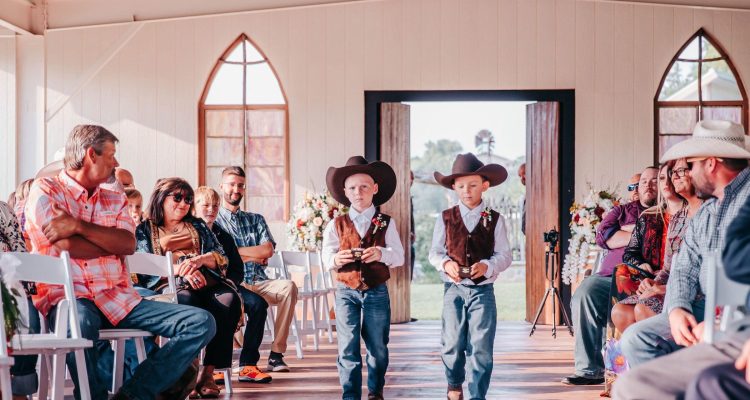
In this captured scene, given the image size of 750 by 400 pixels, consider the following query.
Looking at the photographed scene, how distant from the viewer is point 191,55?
10969mm

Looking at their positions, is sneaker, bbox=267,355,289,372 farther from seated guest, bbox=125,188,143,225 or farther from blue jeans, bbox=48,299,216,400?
blue jeans, bbox=48,299,216,400

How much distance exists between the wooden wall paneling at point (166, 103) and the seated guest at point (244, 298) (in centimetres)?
450


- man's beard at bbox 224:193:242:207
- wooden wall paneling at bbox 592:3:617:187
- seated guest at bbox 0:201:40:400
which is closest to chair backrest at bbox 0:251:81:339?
seated guest at bbox 0:201:40:400

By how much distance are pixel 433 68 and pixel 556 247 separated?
2351mm

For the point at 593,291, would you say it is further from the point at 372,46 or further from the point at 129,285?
the point at 372,46

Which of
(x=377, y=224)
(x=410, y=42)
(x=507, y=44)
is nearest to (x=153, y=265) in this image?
(x=377, y=224)

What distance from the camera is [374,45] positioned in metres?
10.9

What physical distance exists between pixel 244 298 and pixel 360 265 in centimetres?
176

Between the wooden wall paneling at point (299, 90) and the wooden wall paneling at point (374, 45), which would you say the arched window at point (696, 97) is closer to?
the wooden wall paneling at point (374, 45)

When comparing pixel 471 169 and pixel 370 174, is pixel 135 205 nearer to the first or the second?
pixel 370 174

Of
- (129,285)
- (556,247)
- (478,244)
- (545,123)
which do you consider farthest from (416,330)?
(129,285)

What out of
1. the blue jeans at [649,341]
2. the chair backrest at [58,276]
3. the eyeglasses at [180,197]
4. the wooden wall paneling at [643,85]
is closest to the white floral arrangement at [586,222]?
the wooden wall paneling at [643,85]

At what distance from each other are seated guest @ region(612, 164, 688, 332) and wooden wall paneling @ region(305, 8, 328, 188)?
5.83 m

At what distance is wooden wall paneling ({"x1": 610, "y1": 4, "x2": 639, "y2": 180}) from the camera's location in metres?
10.8
